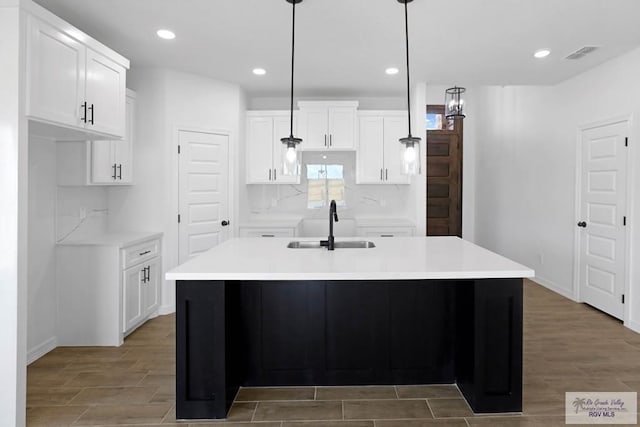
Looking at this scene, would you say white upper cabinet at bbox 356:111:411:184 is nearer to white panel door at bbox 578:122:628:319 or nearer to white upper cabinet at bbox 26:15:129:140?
white panel door at bbox 578:122:628:319

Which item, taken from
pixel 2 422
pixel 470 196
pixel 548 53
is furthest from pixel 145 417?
pixel 470 196

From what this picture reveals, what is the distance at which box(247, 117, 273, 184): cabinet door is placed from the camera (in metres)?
5.33

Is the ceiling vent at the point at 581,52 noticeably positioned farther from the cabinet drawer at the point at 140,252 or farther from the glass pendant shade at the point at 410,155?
the cabinet drawer at the point at 140,252

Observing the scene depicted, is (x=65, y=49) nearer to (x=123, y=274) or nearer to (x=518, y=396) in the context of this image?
(x=123, y=274)

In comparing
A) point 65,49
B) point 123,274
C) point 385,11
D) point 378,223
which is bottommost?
point 123,274

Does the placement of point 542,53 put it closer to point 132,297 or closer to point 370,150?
point 370,150

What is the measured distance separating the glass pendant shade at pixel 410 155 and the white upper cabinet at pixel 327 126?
2676mm

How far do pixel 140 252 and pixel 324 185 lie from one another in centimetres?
260

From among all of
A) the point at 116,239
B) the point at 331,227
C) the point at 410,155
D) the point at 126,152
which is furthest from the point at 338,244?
the point at 126,152

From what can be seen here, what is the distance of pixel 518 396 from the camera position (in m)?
2.44

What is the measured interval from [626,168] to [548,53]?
1297 mm

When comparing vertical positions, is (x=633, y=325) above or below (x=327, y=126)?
below

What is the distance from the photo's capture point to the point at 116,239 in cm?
375

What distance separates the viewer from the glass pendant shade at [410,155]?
2572 mm
